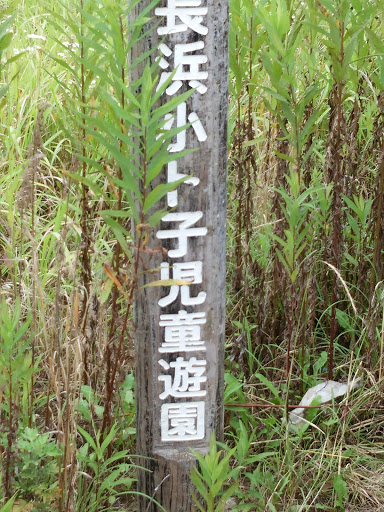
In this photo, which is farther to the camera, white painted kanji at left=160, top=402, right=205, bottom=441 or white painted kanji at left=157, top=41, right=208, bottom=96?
white painted kanji at left=160, top=402, right=205, bottom=441

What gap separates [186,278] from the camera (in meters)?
2.35

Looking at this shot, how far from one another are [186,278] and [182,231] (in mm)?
148

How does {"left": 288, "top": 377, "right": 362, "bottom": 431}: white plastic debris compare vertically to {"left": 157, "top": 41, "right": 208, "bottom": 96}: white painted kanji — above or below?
below

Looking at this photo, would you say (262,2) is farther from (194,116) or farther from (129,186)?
(129,186)

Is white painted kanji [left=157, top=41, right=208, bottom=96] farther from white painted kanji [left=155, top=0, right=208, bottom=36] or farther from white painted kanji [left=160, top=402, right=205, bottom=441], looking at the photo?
white painted kanji [left=160, top=402, right=205, bottom=441]

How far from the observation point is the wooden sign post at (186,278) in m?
2.20

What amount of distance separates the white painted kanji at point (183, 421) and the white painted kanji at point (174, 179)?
2.17ft

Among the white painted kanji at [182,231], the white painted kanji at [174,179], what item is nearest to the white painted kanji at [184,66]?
the white painted kanji at [174,179]

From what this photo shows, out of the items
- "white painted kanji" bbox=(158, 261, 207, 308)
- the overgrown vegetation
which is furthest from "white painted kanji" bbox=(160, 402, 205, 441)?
"white painted kanji" bbox=(158, 261, 207, 308)

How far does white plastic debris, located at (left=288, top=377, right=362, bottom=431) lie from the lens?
285 cm

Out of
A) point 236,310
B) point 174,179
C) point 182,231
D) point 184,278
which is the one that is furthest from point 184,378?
point 236,310

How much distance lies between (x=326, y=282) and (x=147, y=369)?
3.86 feet

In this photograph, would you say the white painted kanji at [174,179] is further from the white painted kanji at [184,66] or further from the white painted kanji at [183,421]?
the white painted kanji at [183,421]

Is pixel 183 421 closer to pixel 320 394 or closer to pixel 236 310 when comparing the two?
pixel 320 394
